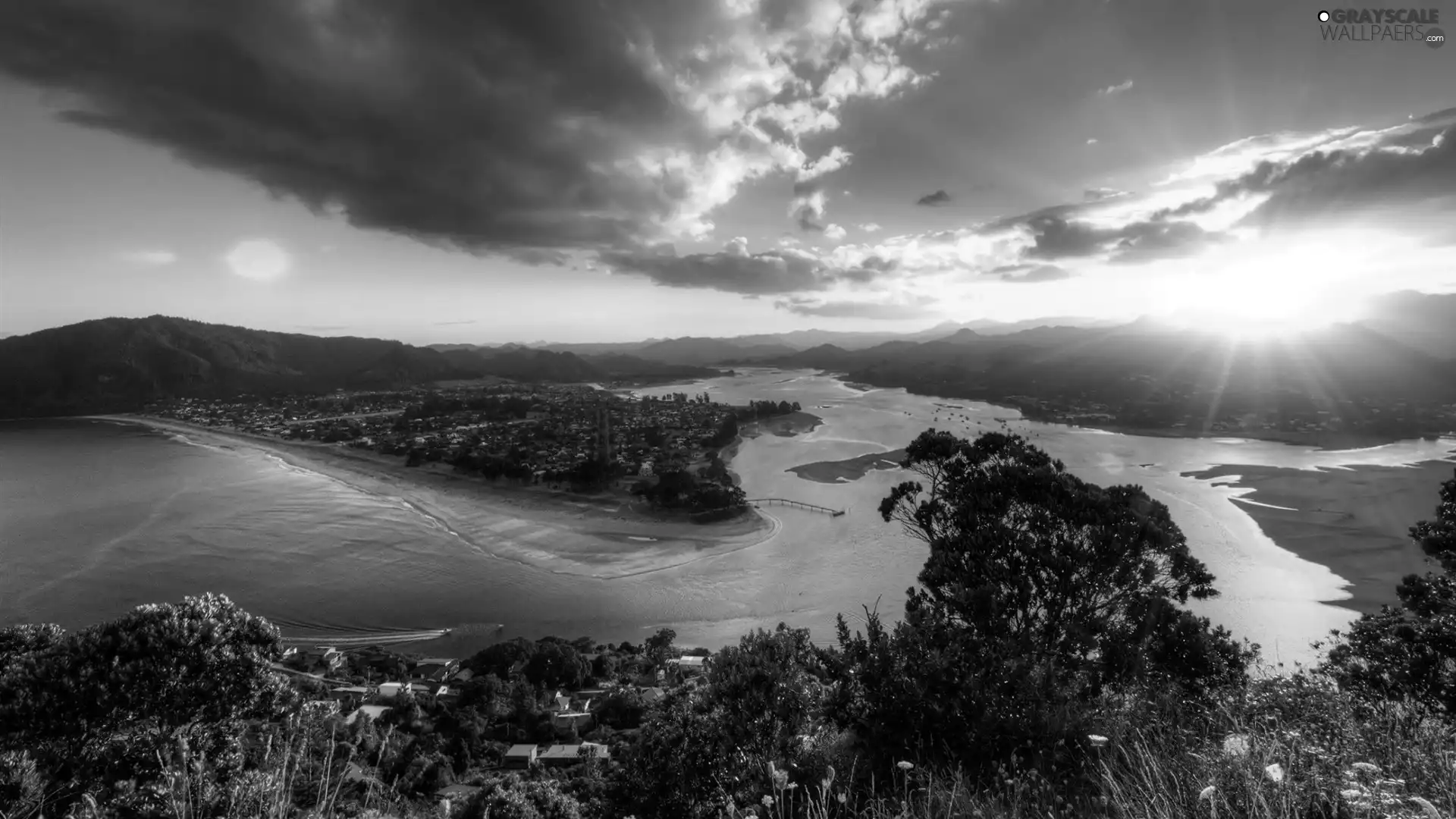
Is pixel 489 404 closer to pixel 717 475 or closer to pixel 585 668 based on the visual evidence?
pixel 717 475

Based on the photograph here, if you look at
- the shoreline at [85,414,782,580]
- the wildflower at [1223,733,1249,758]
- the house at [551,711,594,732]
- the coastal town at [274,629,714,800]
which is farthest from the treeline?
the wildflower at [1223,733,1249,758]

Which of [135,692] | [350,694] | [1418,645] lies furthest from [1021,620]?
[350,694]

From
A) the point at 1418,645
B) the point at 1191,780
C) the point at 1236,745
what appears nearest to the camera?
the point at 1191,780

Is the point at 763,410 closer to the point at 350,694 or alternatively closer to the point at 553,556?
the point at 553,556

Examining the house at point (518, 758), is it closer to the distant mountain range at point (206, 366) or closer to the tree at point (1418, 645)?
the tree at point (1418, 645)

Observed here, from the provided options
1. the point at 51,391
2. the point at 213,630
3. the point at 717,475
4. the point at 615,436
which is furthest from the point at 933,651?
the point at 51,391

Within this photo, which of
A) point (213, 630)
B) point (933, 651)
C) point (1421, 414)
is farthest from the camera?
point (1421, 414)
